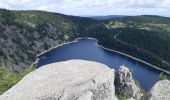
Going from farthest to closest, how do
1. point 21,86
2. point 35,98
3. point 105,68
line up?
1. point 105,68
2. point 21,86
3. point 35,98

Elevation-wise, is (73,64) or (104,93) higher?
(73,64)

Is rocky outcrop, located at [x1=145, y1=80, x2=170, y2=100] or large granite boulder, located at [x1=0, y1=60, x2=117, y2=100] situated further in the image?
large granite boulder, located at [x1=0, y1=60, x2=117, y2=100]

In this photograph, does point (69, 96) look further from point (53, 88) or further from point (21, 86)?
point (21, 86)

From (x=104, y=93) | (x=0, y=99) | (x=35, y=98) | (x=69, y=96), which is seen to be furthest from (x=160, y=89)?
(x=0, y=99)

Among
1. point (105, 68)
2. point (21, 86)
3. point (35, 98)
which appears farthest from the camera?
point (105, 68)

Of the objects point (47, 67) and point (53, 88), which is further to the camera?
point (47, 67)

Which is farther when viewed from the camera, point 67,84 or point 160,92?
point 67,84

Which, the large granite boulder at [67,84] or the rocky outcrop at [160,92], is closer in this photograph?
the rocky outcrop at [160,92]

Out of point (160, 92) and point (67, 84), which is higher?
point (67, 84)
